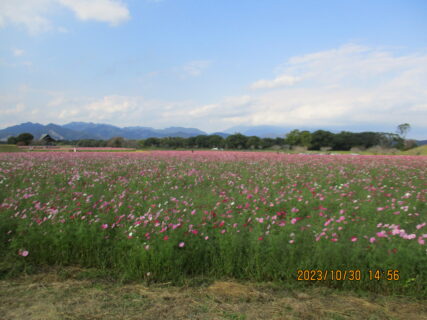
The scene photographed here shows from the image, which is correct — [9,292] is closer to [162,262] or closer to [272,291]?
[162,262]

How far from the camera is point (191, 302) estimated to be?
2709 millimetres

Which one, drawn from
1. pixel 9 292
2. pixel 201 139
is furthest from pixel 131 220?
pixel 201 139

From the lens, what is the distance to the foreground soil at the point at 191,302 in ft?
8.11

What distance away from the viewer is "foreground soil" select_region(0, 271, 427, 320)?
2.47 meters

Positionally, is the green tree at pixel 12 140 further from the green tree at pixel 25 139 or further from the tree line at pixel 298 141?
the tree line at pixel 298 141

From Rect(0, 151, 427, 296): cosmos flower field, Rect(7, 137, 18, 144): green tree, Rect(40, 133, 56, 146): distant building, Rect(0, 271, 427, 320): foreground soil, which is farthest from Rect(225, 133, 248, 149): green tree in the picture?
Rect(0, 271, 427, 320): foreground soil

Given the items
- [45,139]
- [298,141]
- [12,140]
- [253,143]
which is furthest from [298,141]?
[12,140]

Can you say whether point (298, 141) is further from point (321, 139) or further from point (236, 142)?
point (236, 142)

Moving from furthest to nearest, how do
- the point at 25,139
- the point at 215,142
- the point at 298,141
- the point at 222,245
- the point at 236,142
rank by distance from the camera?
the point at 298,141 < the point at 236,142 < the point at 215,142 < the point at 25,139 < the point at 222,245

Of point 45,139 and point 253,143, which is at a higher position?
point 45,139

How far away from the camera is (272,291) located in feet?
9.60

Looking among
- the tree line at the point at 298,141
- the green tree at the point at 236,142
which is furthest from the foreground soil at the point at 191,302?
the green tree at the point at 236,142

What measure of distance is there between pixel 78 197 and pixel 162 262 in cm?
311
